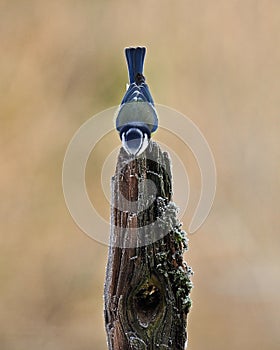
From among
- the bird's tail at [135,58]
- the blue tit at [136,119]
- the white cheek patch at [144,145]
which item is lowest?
the white cheek patch at [144,145]

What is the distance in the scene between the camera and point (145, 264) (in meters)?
1.25

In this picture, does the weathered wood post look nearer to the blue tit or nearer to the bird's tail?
the blue tit

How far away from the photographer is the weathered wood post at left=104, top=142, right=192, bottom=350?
4.11 ft

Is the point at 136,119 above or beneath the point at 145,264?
above

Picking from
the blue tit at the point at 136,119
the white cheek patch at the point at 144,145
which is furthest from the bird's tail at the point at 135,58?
the white cheek patch at the point at 144,145

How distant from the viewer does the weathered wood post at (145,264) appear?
1254 millimetres

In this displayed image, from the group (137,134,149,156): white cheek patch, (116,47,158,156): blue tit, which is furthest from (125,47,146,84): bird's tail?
(137,134,149,156): white cheek patch

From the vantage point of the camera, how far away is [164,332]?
1.26 meters

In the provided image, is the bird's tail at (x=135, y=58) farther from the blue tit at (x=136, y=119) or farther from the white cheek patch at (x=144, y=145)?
the white cheek patch at (x=144, y=145)

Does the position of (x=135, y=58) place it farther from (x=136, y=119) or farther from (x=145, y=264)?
(x=145, y=264)

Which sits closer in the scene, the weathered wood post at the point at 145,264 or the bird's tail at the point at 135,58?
the weathered wood post at the point at 145,264

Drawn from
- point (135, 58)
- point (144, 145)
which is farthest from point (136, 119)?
point (135, 58)

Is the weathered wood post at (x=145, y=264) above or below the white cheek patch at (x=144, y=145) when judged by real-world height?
below

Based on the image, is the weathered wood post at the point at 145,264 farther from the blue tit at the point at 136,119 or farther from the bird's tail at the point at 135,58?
the bird's tail at the point at 135,58
